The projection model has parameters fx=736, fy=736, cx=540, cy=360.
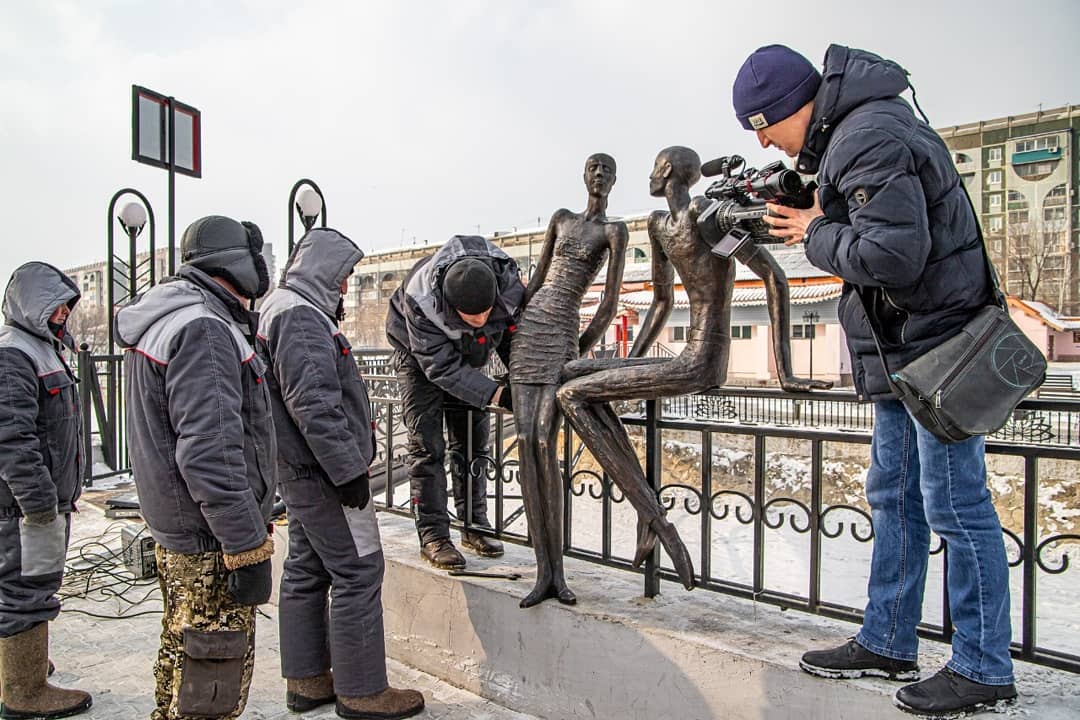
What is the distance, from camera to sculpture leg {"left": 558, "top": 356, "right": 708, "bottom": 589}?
3.35m

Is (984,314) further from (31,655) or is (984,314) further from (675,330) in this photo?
(675,330)

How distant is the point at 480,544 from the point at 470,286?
5.30ft

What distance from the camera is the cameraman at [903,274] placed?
7.27 ft

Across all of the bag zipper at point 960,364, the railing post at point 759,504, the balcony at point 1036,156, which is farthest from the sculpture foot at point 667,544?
the balcony at point 1036,156

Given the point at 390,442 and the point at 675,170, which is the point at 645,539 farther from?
the point at 390,442

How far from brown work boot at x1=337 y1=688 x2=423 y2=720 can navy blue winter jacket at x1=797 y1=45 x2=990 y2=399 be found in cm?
265

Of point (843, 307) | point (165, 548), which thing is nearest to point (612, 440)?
Answer: point (843, 307)

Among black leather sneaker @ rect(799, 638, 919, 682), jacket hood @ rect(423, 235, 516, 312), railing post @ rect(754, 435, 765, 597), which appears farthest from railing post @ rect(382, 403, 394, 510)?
black leather sneaker @ rect(799, 638, 919, 682)

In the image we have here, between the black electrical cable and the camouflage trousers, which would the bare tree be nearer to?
the black electrical cable

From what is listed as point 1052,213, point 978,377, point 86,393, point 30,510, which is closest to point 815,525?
point 978,377

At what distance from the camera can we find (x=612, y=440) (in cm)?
358

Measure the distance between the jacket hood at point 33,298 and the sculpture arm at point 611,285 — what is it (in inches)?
111

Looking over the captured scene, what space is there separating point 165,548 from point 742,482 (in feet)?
53.5

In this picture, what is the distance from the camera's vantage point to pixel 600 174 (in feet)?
13.2
